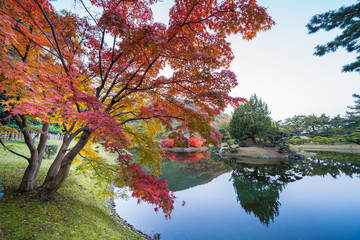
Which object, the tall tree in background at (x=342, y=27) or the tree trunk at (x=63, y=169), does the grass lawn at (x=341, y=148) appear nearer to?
the tall tree in background at (x=342, y=27)

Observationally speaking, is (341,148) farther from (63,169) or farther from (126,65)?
(63,169)

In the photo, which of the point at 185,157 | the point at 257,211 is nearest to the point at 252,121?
the point at 185,157

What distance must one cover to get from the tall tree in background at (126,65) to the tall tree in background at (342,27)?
341 inches

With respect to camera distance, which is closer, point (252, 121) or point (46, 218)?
point (46, 218)

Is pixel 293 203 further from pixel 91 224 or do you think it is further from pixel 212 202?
pixel 91 224

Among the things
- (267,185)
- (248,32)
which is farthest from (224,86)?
(267,185)

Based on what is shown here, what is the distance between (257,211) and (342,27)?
10.6 metres

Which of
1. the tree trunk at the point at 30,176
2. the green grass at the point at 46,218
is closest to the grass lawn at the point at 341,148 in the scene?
the green grass at the point at 46,218

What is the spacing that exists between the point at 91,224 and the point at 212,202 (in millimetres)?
4970

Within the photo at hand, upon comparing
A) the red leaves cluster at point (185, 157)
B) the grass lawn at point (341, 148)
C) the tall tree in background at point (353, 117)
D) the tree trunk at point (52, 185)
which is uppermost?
the tall tree in background at point (353, 117)

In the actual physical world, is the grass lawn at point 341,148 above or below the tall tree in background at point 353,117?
below

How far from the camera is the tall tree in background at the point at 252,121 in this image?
20719 mm

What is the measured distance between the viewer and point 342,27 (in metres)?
8.12

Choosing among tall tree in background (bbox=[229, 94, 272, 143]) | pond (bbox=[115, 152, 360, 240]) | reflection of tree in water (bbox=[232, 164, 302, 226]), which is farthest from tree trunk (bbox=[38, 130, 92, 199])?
tall tree in background (bbox=[229, 94, 272, 143])
